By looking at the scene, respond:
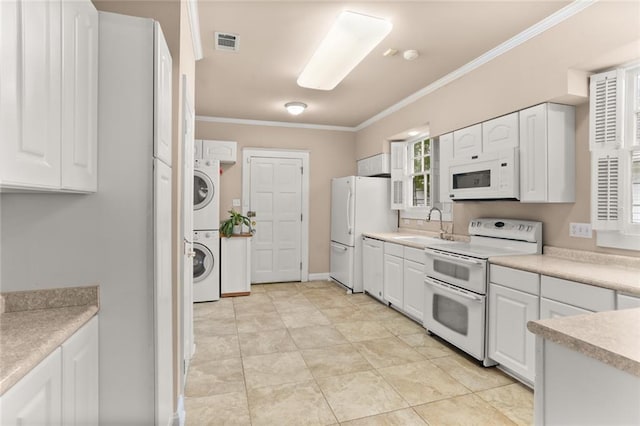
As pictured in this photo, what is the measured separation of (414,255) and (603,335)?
2.72 metres

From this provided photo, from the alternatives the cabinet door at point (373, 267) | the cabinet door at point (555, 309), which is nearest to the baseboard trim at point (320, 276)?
the cabinet door at point (373, 267)

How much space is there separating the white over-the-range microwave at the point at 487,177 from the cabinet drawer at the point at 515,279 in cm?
67

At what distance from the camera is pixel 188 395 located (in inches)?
90.6

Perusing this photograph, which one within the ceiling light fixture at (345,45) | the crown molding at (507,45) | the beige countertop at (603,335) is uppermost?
the crown molding at (507,45)

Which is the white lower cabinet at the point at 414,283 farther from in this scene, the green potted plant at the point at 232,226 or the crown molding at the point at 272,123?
the crown molding at the point at 272,123

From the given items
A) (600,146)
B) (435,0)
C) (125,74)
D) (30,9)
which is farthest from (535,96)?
(30,9)

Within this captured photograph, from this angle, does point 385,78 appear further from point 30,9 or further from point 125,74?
point 30,9

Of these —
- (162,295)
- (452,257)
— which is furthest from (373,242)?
(162,295)

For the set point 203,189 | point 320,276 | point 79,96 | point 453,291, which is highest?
point 79,96

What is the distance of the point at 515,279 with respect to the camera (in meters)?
2.42

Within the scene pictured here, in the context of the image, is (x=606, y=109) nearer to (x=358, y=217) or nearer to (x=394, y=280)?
(x=394, y=280)

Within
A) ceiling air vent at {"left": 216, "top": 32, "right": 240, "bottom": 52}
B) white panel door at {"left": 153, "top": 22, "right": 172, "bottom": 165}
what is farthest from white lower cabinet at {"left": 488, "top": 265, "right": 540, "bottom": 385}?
ceiling air vent at {"left": 216, "top": 32, "right": 240, "bottom": 52}

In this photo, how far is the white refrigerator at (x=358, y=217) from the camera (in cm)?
498

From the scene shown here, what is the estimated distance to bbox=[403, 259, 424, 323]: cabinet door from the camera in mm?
3537
